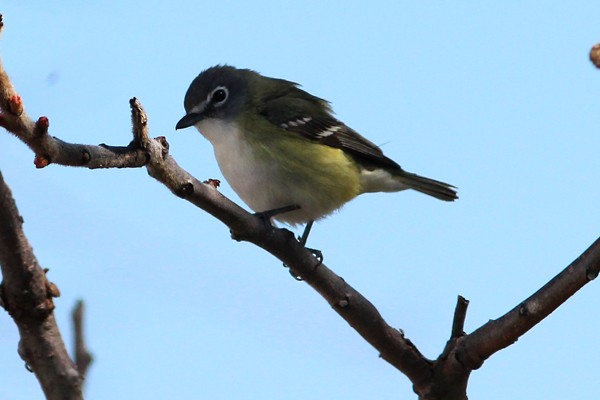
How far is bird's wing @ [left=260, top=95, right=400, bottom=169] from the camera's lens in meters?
6.72

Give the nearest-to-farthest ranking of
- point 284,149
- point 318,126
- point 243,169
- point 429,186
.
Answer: point 243,169, point 284,149, point 318,126, point 429,186

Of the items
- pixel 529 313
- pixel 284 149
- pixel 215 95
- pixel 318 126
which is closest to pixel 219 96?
pixel 215 95

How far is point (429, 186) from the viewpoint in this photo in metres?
7.62

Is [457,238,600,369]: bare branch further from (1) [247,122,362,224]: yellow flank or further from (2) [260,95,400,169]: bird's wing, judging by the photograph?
(2) [260,95,400,169]: bird's wing

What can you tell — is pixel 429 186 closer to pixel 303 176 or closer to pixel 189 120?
pixel 303 176

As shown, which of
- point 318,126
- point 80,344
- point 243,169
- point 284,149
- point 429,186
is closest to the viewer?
point 80,344

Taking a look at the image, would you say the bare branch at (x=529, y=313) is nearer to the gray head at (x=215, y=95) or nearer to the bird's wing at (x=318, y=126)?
the bird's wing at (x=318, y=126)

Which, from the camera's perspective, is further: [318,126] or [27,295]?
[318,126]

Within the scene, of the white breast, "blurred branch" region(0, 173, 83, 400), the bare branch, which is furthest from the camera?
the white breast

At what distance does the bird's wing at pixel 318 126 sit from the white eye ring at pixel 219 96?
331 mm

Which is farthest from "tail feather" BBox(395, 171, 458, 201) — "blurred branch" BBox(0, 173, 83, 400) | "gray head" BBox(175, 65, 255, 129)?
"blurred branch" BBox(0, 173, 83, 400)

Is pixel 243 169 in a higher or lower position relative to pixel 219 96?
lower

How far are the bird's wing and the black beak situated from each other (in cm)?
50

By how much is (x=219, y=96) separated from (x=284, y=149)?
982 millimetres
